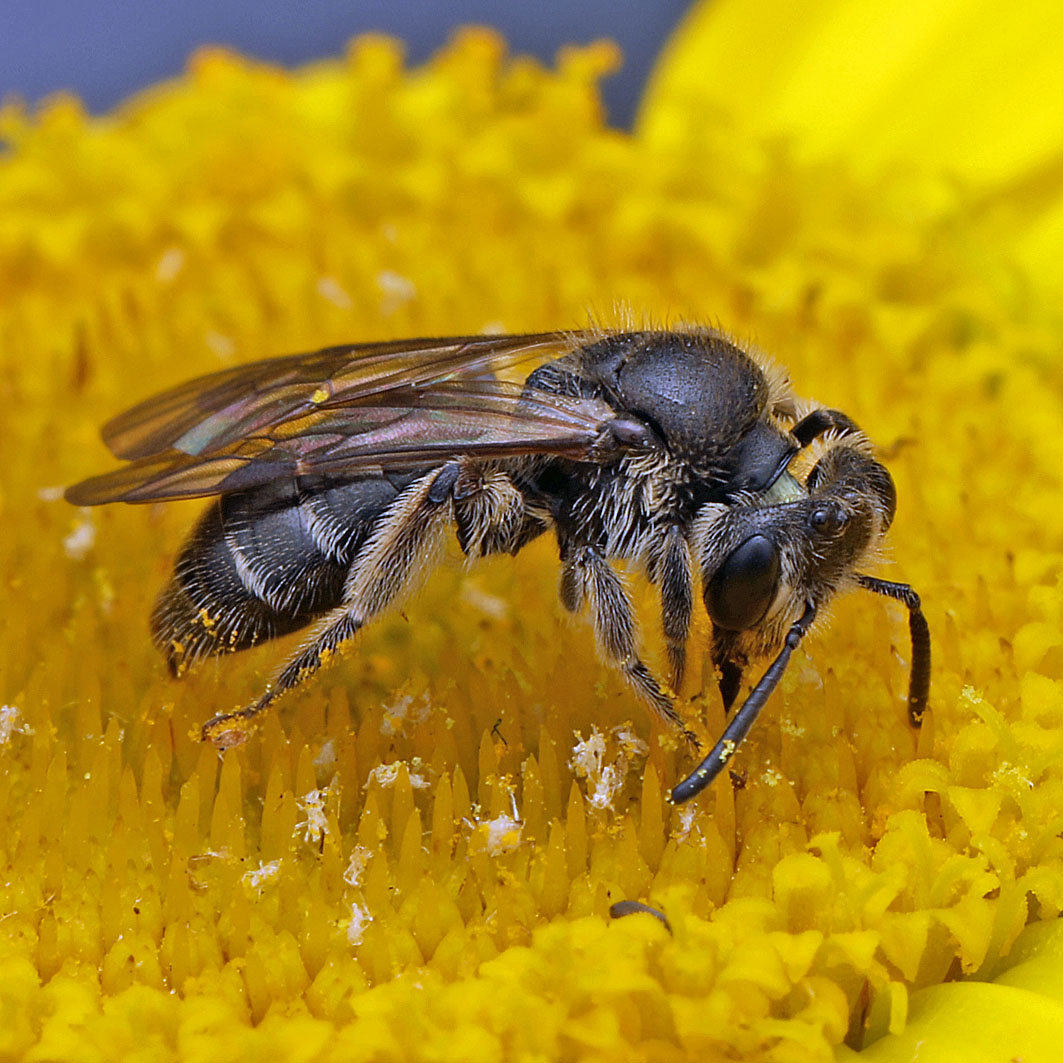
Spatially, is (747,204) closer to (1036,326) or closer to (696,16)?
(1036,326)

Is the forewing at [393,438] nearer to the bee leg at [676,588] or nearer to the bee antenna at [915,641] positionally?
the bee leg at [676,588]

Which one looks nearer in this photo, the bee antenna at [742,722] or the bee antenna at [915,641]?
the bee antenna at [742,722]

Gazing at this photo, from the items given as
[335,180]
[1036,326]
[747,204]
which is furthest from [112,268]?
[1036,326]

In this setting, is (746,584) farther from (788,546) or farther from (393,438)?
(393,438)

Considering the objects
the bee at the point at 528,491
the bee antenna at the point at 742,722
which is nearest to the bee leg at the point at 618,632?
the bee at the point at 528,491

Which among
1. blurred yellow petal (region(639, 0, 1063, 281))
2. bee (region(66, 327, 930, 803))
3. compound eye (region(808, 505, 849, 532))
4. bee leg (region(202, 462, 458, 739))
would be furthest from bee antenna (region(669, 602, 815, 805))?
blurred yellow petal (region(639, 0, 1063, 281))
